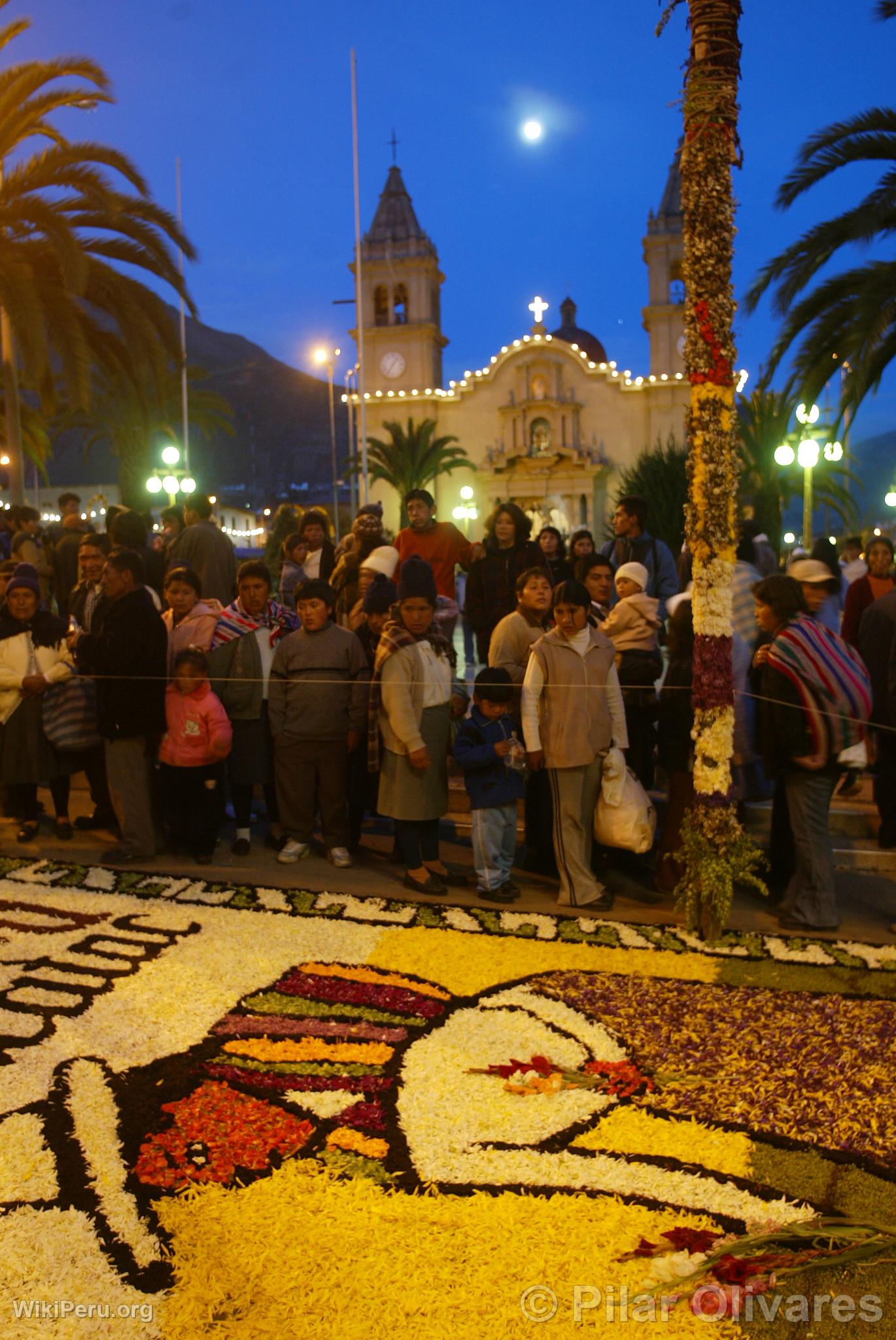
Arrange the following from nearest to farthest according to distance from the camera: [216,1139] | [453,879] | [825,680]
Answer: [216,1139]
[825,680]
[453,879]

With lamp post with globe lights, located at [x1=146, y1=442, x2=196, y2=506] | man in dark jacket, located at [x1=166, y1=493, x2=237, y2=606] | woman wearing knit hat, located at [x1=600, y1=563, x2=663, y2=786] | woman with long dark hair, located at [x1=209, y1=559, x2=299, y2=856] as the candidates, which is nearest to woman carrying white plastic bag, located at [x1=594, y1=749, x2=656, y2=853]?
woman wearing knit hat, located at [x1=600, y1=563, x2=663, y2=786]

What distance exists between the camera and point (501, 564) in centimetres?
780

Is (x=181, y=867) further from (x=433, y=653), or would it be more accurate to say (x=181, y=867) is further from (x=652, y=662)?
(x=652, y=662)

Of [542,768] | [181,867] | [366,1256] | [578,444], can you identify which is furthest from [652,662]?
[578,444]

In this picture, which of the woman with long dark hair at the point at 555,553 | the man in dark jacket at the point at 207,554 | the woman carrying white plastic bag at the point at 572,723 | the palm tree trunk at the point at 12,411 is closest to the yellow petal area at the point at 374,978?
the woman carrying white plastic bag at the point at 572,723

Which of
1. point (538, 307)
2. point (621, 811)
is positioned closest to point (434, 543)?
point (621, 811)

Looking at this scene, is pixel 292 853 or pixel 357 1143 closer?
pixel 357 1143

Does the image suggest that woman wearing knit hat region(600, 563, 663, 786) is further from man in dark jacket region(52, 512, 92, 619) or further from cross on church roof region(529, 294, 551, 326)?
cross on church roof region(529, 294, 551, 326)

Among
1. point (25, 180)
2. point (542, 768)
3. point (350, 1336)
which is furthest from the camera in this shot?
point (25, 180)

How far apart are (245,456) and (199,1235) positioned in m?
112

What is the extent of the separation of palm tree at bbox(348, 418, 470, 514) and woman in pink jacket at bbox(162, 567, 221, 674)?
32942 mm

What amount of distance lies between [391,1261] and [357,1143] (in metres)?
0.60

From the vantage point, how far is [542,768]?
612 cm

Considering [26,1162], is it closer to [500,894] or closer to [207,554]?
[500,894]
